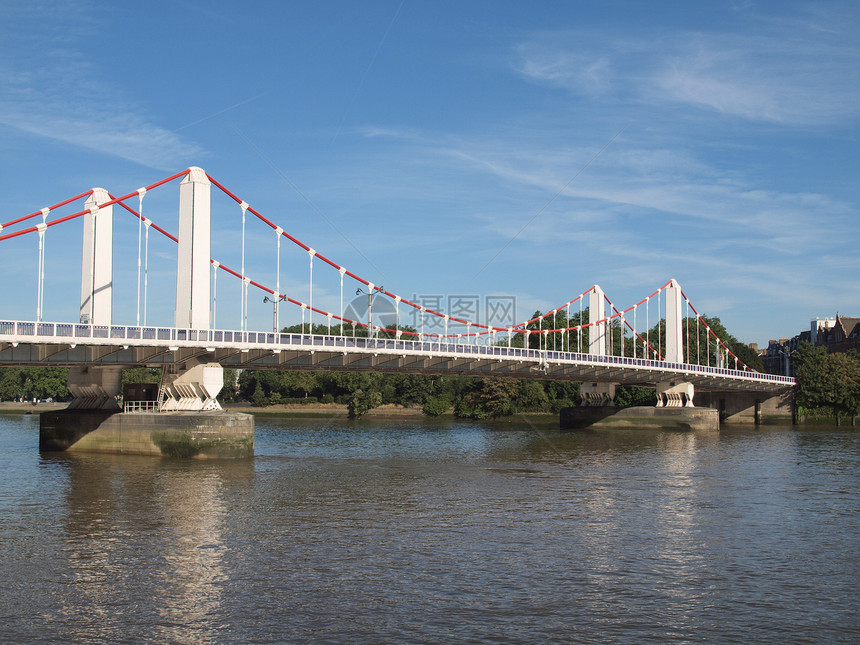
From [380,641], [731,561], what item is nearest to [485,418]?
[731,561]

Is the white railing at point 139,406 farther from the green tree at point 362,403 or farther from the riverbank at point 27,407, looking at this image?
the riverbank at point 27,407

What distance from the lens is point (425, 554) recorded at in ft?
65.9

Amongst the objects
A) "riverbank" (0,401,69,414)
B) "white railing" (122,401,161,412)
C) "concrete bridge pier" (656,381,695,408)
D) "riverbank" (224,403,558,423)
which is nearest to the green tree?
"riverbank" (224,403,558,423)

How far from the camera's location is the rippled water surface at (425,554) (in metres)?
14.8

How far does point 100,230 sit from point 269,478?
20.3 meters

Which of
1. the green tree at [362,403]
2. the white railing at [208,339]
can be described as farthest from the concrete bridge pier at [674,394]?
the green tree at [362,403]

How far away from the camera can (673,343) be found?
281 feet

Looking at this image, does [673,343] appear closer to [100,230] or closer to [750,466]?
[750,466]

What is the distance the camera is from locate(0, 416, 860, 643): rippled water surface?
583 inches

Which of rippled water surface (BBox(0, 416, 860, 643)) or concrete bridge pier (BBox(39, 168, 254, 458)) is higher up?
concrete bridge pier (BBox(39, 168, 254, 458))

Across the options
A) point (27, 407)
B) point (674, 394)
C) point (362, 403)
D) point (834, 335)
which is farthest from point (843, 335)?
point (27, 407)

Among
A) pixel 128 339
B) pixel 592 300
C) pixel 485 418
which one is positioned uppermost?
pixel 592 300

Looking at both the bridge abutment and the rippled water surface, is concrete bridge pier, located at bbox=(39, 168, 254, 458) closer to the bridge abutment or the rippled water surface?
the bridge abutment

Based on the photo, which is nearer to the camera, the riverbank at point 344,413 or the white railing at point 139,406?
the white railing at point 139,406
